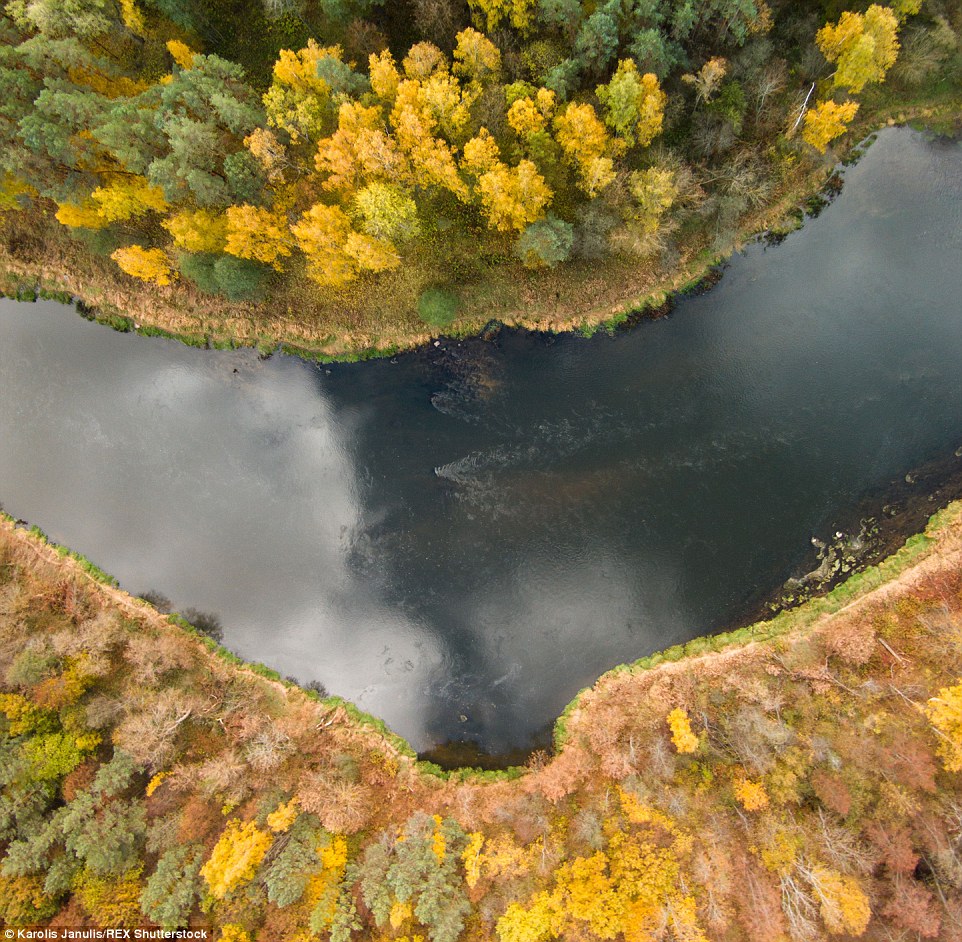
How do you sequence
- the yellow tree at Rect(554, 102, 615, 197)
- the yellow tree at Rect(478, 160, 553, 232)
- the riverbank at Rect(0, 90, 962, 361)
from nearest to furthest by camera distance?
the yellow tree at Rect(554, 102, 615, 197), the yellow tree at Rect(478, 160, 553, 232), the riverbank at Rect(0, 90, 962, 361)

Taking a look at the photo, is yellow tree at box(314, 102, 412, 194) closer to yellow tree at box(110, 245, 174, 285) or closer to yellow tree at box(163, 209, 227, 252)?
yellow tree at box(163, 209, 227, 252)

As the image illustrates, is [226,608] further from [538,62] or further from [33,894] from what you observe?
[538,62]

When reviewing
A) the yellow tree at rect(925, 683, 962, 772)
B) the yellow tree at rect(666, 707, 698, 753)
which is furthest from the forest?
the yellow tree at rect(925, 683, 962, 772)

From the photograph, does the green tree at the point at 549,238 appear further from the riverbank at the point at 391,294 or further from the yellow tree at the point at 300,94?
the yellow tree at the point at 300,94

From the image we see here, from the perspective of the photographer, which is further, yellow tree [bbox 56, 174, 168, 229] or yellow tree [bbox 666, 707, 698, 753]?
yellow tree [bbox 666, 707, 698, 753]

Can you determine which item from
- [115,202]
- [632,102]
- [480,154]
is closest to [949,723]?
[632,102]

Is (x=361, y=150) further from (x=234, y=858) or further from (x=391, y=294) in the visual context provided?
(x=234, y=858)

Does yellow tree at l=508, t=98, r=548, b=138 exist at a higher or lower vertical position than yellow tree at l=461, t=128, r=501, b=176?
higher

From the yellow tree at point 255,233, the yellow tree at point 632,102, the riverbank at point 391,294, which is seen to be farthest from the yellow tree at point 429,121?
the riverbank at point 391,294
